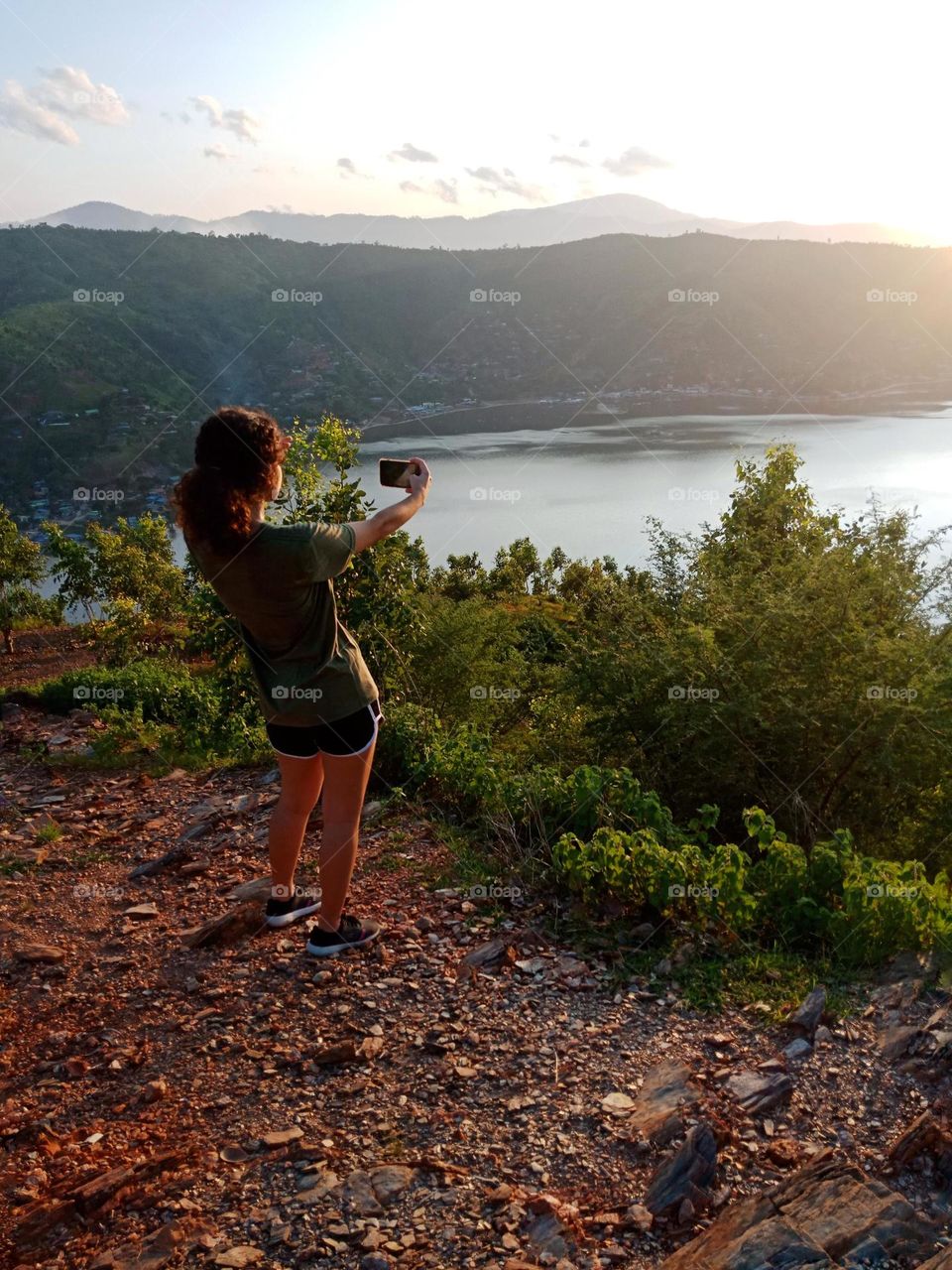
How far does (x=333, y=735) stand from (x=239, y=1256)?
1546 mm

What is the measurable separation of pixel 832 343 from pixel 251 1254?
451 feet

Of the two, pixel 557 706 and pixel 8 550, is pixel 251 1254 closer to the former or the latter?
pixel 557 706

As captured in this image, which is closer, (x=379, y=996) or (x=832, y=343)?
(x=379, y=996)

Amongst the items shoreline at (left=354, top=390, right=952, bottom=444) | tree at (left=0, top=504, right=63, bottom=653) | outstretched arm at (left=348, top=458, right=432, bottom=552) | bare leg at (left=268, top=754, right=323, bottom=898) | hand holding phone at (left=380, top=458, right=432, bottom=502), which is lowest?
tree at (left=0, top=504, right=63, bottom=653)

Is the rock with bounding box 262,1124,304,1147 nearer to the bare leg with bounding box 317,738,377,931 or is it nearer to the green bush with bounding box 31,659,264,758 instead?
the bare leg with bounding box 317,738,377,931

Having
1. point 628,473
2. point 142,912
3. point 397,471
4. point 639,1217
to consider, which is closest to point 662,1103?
point 639,1217

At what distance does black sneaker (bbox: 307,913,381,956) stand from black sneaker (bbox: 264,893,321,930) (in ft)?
0.49

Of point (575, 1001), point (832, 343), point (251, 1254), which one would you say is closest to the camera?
point (251, 1254)

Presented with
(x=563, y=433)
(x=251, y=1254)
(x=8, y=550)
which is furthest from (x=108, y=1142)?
(x=563, y=433)

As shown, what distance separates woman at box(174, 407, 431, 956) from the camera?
2.97 meters

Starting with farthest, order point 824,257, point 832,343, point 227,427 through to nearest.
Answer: point 824,257, point 832,343, point 227,427

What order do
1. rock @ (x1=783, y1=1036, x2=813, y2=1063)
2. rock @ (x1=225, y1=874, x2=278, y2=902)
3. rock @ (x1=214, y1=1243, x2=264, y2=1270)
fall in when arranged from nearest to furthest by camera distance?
rock @ (x1=214, y1=1243, x2=264, y2=1270)
rock @ (x1=783, y1=1036, x2=813, y2=1063)
rock @ (x1=225, y1=874, x2=278, y2=902)

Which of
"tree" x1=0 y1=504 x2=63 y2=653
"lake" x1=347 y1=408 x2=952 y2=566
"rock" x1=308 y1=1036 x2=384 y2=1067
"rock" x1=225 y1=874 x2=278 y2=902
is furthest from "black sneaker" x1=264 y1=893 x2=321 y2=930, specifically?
"lake" x1=347 y1=408 x2=952 y2=566

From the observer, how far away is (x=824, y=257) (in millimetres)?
142625
